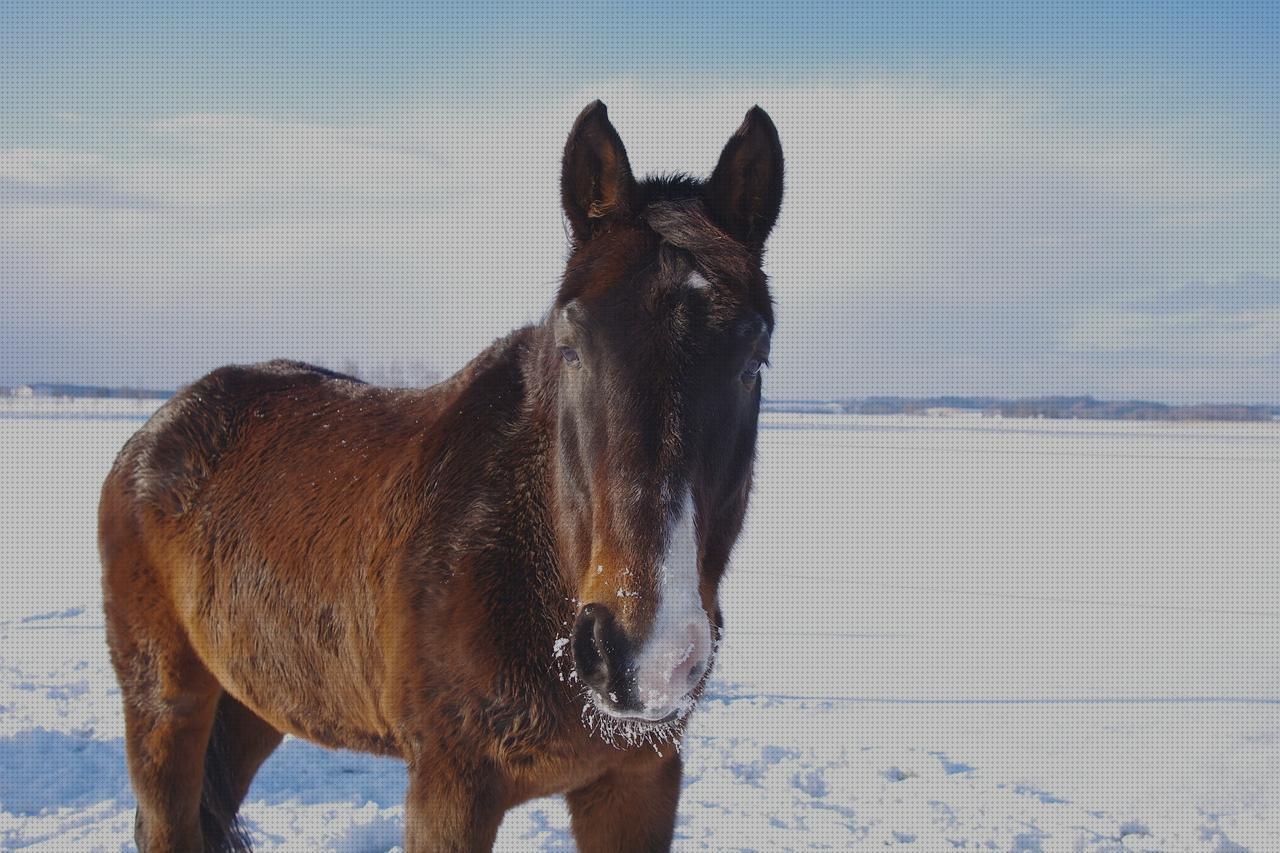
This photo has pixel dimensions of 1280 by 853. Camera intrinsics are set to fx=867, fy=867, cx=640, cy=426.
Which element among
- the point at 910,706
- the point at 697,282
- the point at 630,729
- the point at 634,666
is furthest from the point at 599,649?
the point at 910,706

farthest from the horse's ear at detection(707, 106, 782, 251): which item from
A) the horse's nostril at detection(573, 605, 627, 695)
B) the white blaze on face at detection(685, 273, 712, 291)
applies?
the horse's nostril at detection(573, 605, 627, 695)

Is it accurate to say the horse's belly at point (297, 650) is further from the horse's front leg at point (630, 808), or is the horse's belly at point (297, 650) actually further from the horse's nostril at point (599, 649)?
the horse's nostril at point (599, 649)

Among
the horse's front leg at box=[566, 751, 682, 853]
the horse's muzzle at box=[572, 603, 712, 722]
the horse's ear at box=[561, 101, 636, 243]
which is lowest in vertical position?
the horse's front leg at box=[566, 751, 682, 853]

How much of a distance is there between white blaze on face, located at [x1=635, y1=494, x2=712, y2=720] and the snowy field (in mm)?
636

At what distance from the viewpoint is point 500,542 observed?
243cm

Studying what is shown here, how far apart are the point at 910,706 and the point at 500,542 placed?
4.92 metres

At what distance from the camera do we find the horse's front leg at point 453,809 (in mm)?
2260

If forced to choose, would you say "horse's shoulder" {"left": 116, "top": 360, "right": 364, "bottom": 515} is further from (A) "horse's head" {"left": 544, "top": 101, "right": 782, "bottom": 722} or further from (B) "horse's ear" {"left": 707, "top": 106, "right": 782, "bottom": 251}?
(B) "horse's ear" {"left": 707, "top": 106, "right": 782, "bottom": 251}

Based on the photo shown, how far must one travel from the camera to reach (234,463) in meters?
3.29

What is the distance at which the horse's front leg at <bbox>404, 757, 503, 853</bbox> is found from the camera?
89.0 inches

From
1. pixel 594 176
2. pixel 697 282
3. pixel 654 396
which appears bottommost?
pixel 654 396

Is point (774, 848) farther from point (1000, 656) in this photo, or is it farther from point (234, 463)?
point (1000, 656)

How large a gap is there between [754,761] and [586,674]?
3875 millimetres

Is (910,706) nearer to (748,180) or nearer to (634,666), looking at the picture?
(748,180)
